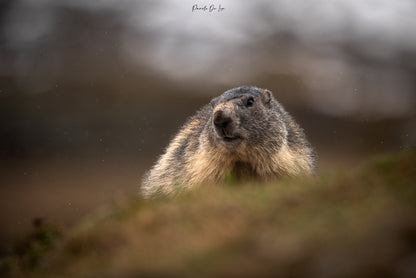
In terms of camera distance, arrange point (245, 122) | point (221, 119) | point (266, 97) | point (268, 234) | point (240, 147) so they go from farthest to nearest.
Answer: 1. point (266, 97)
2. point (245, 122)
3. point (240, 147)
4. point (221, 119)
5. point (268, 234)

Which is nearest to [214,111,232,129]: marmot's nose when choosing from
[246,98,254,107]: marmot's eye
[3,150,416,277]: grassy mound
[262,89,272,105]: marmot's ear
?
[246,98,254,107]: marmot's eye

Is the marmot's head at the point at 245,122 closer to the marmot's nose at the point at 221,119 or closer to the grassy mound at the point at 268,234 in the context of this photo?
the marmot's nose at the point at 221,119

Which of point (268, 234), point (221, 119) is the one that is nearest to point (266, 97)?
point (221, 119)

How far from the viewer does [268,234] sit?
3789 millimetres

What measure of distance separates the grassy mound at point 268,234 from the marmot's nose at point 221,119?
7.33 feet

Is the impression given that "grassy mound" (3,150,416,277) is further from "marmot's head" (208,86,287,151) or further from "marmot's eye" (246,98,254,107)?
"marmot's eye" (246,98,254,107)

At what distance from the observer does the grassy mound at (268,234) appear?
10.9ft

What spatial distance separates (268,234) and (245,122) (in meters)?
4.30

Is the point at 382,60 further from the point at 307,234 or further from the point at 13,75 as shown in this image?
the point at 307,234

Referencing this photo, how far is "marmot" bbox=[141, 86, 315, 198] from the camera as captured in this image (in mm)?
7805

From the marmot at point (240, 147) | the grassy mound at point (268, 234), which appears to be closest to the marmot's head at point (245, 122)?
the marmot at point (240, 147)

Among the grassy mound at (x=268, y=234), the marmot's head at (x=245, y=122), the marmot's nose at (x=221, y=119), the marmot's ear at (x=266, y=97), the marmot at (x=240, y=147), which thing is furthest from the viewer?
the marmot's ear at (x=266, y=97)

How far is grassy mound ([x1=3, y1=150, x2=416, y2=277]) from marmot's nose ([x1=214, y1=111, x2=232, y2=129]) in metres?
2.23

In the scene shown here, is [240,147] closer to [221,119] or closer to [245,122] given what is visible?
[245,122]
